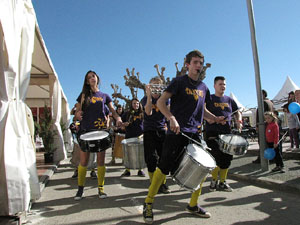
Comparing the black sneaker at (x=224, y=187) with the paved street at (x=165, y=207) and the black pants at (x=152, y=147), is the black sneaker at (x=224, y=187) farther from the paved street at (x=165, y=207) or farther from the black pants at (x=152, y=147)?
the black pants at (x=152, y=147)

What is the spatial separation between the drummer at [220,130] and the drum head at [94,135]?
6.29 feet

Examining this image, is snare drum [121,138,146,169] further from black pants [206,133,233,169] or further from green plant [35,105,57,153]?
green plant [35,105,57,153]

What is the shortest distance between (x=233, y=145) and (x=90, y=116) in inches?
95.7

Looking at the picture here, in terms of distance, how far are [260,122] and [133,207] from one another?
157 inches

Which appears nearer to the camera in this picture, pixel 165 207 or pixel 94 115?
pixel 165 207

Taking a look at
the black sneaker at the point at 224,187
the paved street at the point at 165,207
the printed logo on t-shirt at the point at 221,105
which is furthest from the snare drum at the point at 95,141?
the black sneaker at the point at 224,187

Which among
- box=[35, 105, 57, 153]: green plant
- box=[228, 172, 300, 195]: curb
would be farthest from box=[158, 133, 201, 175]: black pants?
box=[35, 105, 57, 153]: green plant

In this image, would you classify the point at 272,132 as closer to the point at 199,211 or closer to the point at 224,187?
the point at 224,187

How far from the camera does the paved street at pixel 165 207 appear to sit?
2988mm

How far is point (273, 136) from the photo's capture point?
19.1 feet

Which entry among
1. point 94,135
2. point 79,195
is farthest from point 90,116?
point 79,195

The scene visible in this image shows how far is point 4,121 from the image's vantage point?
2.78 m

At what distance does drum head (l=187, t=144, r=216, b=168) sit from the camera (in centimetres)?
265

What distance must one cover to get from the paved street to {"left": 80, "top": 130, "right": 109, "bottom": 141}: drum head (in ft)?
3.27
